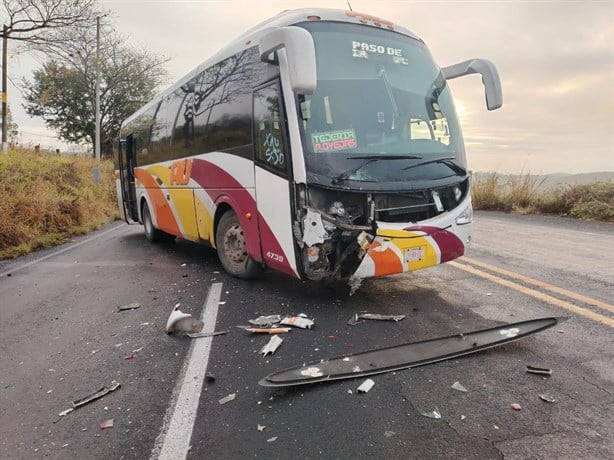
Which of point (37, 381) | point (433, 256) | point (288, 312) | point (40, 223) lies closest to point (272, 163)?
point (288, 312)

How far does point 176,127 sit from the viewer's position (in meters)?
7.51

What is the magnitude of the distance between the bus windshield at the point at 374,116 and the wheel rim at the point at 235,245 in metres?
1.86

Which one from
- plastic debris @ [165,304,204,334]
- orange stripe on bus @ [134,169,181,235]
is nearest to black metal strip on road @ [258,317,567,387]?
plastic debris @ [165,304,204,334]

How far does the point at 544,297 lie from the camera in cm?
471

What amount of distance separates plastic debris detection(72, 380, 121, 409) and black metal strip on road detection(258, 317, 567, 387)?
1057 mm

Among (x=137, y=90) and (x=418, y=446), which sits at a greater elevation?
(x=137, y=90)

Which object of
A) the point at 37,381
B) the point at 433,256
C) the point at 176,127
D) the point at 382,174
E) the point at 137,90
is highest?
the point at 137,90

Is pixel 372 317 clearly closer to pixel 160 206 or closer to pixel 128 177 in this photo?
pixel 160 206

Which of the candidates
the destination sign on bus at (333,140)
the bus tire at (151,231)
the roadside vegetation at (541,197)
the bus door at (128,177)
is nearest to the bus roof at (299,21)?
the destination sign on bus at (333,140)

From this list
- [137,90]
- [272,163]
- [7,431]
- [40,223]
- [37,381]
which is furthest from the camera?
[137,90]

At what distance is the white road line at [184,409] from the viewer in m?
2.38

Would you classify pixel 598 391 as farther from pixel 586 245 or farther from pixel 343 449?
pixel 586 245

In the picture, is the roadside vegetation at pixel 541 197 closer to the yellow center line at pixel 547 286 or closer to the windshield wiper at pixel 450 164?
the yellow center line at pixel 547 286

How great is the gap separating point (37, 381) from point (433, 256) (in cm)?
372
